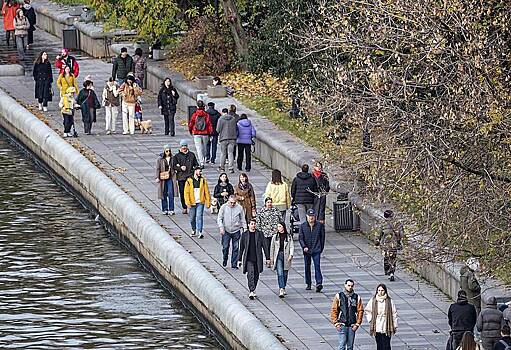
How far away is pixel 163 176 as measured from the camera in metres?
30.5

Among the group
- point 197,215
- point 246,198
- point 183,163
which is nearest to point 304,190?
point 246,198

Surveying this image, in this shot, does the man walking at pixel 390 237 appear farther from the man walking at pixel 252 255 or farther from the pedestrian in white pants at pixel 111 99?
the pedestrian in white pants at pixel 111 99

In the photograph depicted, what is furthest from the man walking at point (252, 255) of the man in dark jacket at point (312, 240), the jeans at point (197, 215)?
the jeans at point (197, 215)

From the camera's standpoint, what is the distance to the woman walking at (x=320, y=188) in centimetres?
2856

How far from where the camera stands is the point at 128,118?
3844 cm

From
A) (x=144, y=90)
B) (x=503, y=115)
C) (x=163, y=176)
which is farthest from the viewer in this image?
(x=144, y=90)

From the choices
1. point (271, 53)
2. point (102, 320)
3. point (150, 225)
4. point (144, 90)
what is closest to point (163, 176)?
point (150, 225)

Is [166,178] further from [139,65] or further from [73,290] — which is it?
[139,65]

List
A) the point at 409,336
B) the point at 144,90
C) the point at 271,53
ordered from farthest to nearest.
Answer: the point at 144,90 → the point at 271,53 → the point at 409,336

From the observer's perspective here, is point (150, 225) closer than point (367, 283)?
No

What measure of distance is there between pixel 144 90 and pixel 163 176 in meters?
13.8

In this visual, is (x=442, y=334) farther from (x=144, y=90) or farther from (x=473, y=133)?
(x=144, y=90)

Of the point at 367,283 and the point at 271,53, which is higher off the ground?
the point at 271,53

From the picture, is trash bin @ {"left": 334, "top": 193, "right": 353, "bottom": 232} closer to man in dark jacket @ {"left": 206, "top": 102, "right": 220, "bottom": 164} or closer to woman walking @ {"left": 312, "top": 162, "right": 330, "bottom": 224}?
woman walking @ {"left": 312, "top": 162, "right": 330, "bottom": 224}
